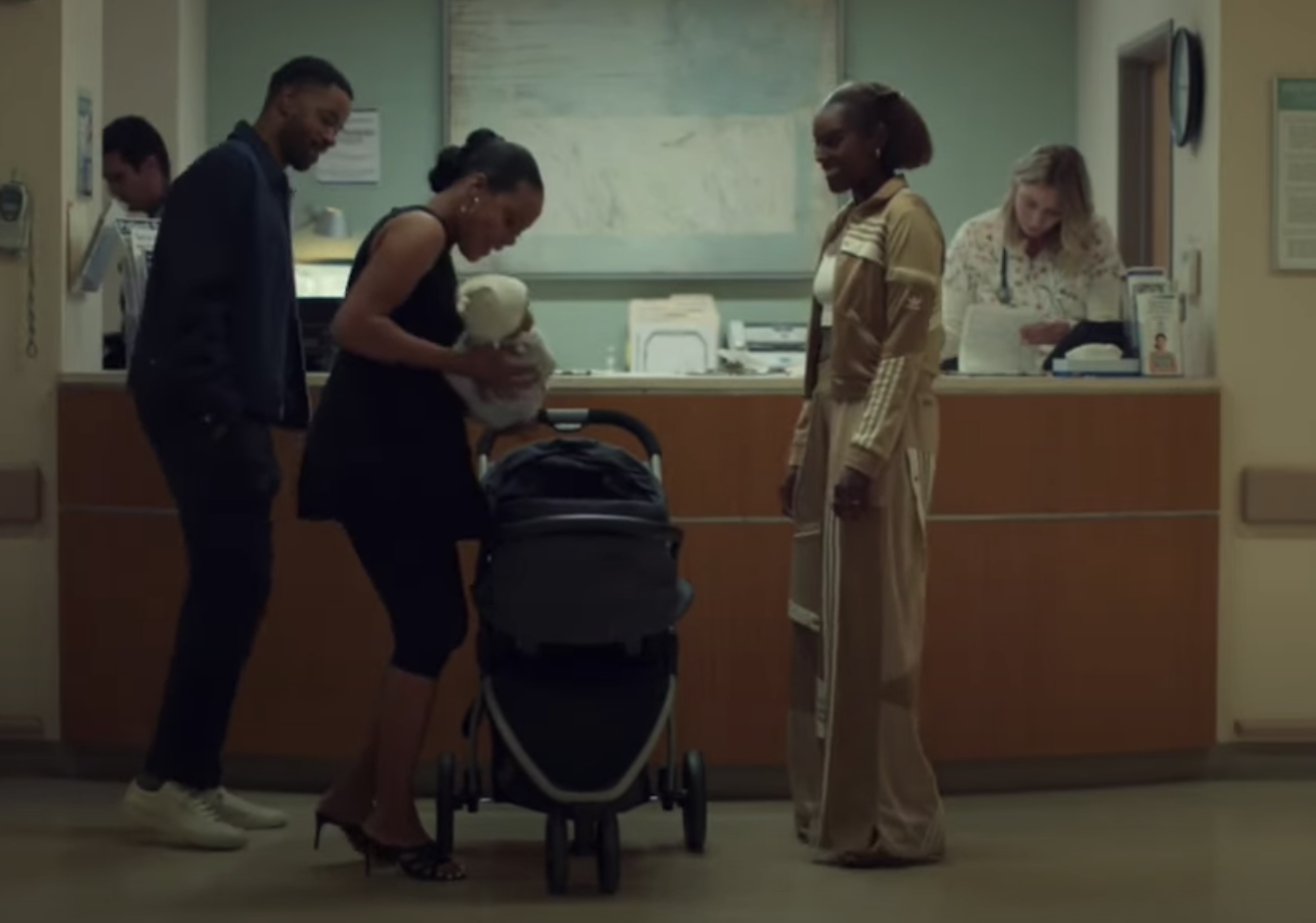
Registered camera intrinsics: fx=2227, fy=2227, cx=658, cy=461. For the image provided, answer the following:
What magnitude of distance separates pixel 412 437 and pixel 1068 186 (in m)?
2.39

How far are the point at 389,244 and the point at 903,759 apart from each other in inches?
57.8

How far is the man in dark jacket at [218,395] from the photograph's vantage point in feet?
15.0

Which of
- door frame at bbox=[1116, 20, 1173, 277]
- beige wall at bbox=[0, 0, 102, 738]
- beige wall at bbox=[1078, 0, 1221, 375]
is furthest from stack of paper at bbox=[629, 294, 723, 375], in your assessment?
beige wall at bbox=[0, 0, 102, 738]

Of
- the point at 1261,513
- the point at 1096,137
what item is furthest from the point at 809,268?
the point at 1261,513

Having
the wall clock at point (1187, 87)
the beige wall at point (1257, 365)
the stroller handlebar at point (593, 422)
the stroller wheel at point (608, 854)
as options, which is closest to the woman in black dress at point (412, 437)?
the stroller handlebar at point (593, 422)

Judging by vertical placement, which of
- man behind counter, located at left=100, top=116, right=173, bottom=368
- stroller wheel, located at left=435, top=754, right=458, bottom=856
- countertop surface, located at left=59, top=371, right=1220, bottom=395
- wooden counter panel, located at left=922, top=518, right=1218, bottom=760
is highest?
man behind counter, located at left=100, top=116, right=173, bottom=368

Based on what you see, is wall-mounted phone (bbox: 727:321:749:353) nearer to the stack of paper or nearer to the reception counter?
the stack of paper

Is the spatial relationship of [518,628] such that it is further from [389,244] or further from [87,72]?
[87,72]

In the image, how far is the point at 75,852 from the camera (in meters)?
4.65

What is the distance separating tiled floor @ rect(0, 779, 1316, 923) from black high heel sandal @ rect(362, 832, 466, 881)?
0.11 feet

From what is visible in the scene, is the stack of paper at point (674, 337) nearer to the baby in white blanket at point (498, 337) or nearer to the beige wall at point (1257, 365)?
the beige wall at point (1257, 365)

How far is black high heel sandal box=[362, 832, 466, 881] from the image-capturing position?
14.3ft

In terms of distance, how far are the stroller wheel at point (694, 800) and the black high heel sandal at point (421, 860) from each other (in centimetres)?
50

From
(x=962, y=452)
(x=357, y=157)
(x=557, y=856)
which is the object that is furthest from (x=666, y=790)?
(x=357, y=157)
